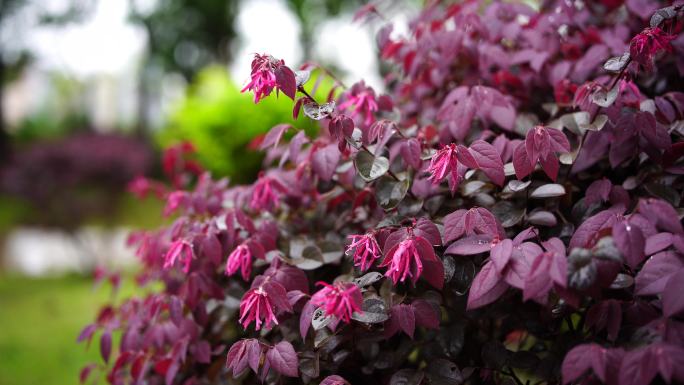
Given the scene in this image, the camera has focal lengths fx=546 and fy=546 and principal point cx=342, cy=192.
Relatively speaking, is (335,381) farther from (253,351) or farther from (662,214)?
(662,214)

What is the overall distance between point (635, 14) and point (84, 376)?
5.99 ft

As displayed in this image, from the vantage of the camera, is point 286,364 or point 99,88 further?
point 99,88

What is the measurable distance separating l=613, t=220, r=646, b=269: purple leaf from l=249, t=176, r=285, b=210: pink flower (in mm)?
759

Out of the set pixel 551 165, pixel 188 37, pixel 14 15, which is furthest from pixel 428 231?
pixel 188 37

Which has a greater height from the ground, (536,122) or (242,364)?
(536,122)

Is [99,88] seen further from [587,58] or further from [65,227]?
[587,58]

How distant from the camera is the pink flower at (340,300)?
0.88 metres

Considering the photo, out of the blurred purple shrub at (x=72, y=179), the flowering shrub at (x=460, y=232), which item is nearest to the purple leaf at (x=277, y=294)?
the flowering shrub at (x=460, y=232)

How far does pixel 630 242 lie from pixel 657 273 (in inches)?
4.6

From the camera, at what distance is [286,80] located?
3.34 ft

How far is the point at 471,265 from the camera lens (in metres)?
1.05

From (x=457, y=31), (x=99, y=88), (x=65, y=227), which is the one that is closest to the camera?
(x=457, y=31)

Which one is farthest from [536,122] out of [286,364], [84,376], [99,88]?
[99,88]

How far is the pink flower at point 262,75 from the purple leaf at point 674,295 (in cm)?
73
